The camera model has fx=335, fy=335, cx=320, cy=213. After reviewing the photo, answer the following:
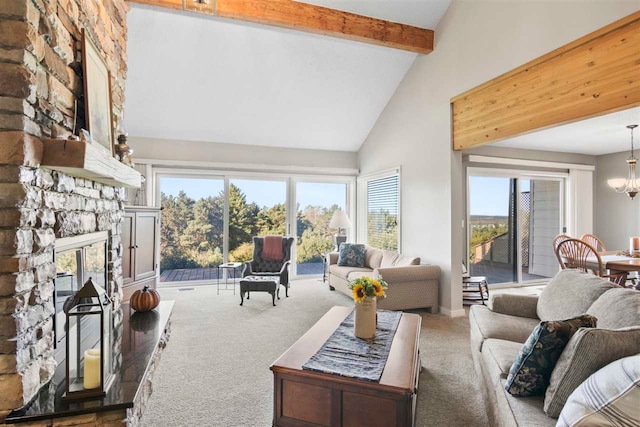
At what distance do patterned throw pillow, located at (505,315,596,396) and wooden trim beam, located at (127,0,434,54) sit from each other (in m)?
3.98

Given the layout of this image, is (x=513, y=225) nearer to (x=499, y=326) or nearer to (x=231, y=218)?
(x=499, y=326)

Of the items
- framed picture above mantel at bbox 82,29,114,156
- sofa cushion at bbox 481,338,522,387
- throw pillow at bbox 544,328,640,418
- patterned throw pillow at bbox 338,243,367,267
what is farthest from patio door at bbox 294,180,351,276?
throw pillow at bbox 544,328,640,418

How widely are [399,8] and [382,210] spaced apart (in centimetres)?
319

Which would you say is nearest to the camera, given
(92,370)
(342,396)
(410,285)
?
(92,370)

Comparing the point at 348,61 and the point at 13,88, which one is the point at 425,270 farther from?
the point at 13,88

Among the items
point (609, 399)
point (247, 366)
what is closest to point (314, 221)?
point (247, 366)

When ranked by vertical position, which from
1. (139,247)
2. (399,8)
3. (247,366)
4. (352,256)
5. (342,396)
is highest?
(399,8)

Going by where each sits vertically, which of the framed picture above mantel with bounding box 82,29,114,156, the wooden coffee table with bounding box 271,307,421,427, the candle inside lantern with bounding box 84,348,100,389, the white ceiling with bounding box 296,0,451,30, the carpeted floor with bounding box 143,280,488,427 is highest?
the white ceiling with bounding box 296,0,451,30

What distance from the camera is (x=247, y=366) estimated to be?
2906mm

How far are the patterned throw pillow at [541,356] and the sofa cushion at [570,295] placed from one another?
842mm

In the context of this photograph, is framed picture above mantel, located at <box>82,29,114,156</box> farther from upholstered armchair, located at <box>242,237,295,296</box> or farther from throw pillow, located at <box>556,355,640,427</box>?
upholstered armchair, located at <box>242,237,295,296</box>

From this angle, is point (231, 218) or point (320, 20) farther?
point (231, 218)

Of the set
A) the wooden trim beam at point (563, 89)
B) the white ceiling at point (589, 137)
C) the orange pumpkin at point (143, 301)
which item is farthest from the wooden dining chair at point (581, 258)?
the orange pumpkin at point (143, 301)

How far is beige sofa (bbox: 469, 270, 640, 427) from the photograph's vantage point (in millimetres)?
1428
